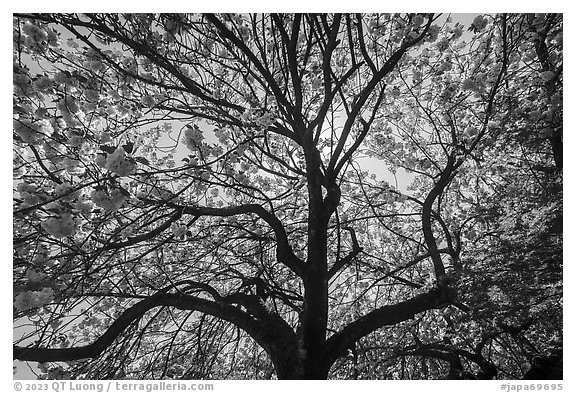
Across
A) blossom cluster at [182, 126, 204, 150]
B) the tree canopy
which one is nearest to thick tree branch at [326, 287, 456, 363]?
the tree canopy

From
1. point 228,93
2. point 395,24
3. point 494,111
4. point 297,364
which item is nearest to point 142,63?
point 228,93

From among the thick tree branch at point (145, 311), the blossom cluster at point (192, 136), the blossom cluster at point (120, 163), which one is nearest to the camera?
the blossom cluster at point (120, 163)

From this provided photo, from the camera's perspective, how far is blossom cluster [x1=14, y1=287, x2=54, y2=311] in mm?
2209

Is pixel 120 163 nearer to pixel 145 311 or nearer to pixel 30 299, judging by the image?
pixel 30 299

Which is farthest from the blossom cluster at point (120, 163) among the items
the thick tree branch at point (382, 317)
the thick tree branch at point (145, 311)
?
the thick tree branch at point (382, 317)

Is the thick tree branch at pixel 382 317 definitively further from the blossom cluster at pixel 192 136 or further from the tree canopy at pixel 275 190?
the blossom cluster at pixel 192 136

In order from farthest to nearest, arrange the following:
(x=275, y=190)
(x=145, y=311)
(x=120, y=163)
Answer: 1. (x=275, y=190)
2. (x=145, y=311)
3. (x=120, y=163)

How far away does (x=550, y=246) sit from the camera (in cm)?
254

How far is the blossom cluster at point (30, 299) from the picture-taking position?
221cm

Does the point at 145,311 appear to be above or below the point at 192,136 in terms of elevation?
below

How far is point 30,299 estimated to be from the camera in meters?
2.28

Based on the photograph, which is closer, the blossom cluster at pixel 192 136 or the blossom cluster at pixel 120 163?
the blossom cluster at pixel 120 163

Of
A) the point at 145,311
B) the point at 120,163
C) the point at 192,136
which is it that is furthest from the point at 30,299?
the point at 192,136

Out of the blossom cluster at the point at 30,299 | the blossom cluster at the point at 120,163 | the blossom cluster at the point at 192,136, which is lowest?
the blossom cluster at the point at 30,299
